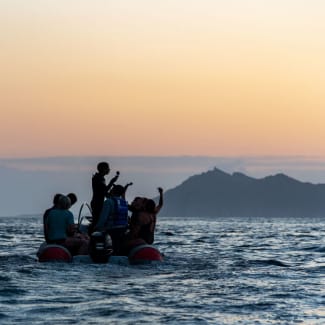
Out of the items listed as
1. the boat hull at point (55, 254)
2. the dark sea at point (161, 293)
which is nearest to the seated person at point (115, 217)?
the dark sea at point (161, 293)

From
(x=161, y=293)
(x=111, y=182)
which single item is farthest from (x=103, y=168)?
(x=161, y=293)

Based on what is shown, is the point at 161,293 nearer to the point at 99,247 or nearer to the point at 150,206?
the point at 99,247

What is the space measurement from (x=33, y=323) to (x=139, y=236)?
10.6 meters

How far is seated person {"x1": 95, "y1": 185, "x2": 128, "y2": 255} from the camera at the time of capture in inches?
892

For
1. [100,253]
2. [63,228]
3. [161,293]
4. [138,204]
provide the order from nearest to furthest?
[161,293] < [100,253] < [63,228] < [138,204]

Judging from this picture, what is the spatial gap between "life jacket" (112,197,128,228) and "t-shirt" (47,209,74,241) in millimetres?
1215

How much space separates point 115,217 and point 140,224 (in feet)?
2.82

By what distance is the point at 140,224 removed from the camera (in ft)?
76.9

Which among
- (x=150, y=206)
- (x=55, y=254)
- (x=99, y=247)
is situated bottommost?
(x=55, y=254)

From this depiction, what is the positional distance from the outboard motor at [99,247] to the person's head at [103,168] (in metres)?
1.57

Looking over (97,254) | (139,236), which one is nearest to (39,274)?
(97,254)

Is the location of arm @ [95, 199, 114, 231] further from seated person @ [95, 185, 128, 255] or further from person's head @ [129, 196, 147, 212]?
person's head @ [129, 196, 147, 212]

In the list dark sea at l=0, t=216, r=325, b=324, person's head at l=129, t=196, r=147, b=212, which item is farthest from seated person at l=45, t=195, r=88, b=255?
person's head at l=129, t=196, r=147, b=212

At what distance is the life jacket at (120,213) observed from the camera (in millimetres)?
22672
